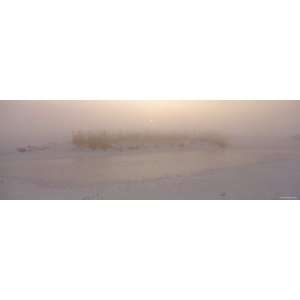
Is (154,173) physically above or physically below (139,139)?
below

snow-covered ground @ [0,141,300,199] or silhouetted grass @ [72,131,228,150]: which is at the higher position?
silhouetted grass @ [72,131,228,150]

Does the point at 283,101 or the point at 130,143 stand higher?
the point at 283,101

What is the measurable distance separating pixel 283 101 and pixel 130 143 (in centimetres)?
56

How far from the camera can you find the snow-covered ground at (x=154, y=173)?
1281 millimetres

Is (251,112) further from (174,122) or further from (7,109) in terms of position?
(7,109)

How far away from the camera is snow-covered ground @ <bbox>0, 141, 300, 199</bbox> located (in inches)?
50.4

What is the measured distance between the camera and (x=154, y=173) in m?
1.29

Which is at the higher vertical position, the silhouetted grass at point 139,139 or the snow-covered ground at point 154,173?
the silhouetted grass at point 139,139
